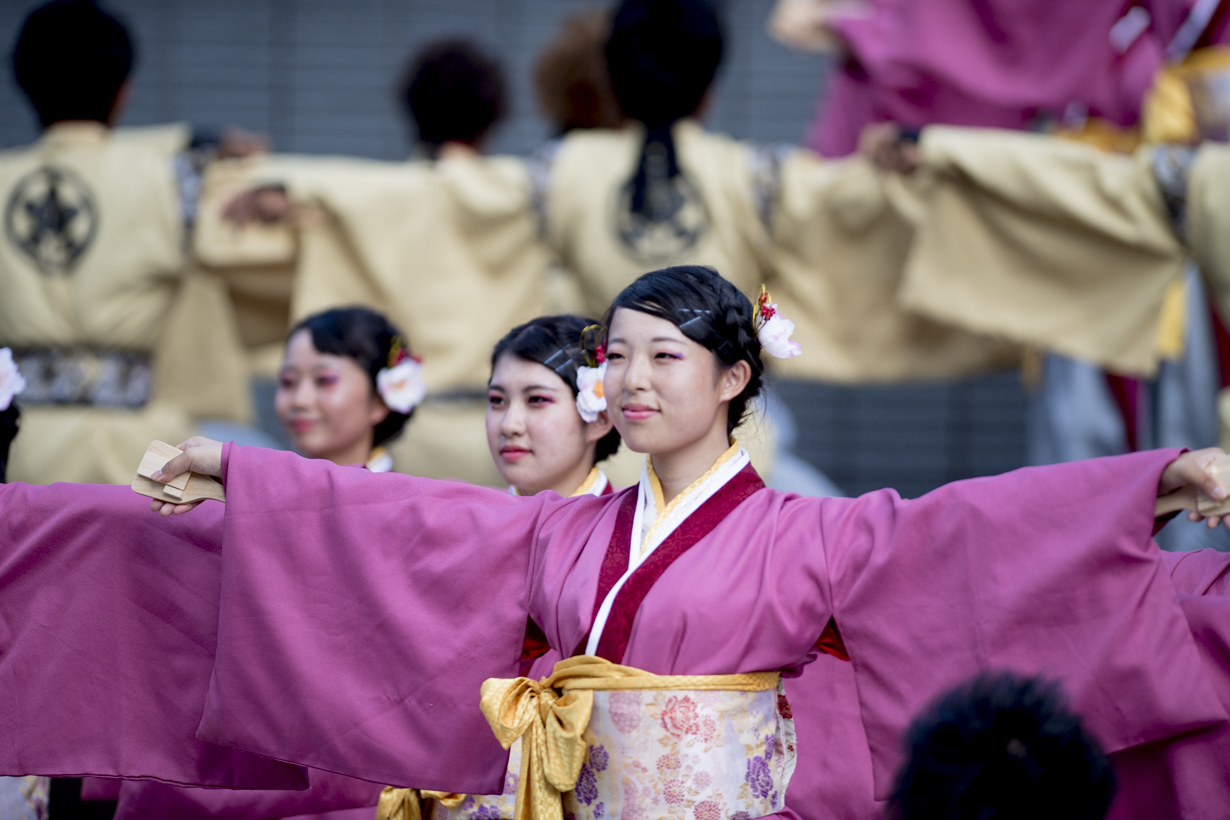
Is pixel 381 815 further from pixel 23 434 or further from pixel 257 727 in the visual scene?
pixel 23 434

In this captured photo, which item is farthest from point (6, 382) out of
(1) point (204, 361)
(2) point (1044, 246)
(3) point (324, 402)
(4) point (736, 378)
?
(2) point (1044, 246)

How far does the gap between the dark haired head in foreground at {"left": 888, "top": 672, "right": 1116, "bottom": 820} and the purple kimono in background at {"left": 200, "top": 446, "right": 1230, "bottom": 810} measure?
70 centimetres

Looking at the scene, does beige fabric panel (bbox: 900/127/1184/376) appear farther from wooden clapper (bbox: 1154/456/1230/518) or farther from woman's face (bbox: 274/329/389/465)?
wooden clapper (bbox: 1154/456/1230/518)

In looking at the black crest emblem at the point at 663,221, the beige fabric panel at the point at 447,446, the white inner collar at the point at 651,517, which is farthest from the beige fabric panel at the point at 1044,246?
the white inner collar at the point at 651,517

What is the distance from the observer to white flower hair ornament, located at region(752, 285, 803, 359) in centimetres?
242

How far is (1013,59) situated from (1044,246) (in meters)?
0.92

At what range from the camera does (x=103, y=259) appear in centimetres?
473

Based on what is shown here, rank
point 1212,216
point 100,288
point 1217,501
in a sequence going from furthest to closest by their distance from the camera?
point 100,288
point 1212,216
point 1217,501

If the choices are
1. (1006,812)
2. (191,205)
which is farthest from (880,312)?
(1006,812)

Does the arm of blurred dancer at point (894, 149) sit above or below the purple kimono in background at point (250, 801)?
above

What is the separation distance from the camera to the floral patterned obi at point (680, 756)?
7.40ft

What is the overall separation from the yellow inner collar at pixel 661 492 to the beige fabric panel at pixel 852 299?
2478 mm

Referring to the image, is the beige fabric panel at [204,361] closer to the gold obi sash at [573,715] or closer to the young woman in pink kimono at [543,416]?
the young woman in pink kimono at [543,416]

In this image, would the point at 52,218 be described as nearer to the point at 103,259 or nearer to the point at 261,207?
the point at 103,259
